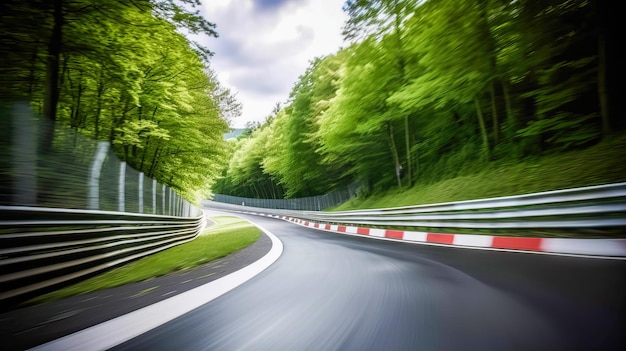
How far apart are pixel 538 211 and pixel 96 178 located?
8.19m

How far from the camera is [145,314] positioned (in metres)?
2.06

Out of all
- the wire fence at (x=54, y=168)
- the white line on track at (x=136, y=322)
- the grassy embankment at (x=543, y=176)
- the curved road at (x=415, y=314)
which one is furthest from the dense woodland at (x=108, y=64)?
the grassy embankment at (x=543, y=176)

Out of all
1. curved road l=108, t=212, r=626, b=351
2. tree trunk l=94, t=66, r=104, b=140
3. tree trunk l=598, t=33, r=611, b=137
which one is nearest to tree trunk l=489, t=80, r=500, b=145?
tree trunk l=598, t=33, r=611, b=137

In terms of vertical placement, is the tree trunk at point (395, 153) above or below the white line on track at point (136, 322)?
above

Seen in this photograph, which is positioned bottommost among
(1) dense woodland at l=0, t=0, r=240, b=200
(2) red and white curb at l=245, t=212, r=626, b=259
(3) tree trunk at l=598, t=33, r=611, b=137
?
(2) red and white curb at l=245, t=212, r=626, b=259

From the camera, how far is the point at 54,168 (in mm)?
4652

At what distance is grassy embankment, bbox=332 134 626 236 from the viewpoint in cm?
707

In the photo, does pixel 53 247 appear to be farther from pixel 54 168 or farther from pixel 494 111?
pixel 494 111

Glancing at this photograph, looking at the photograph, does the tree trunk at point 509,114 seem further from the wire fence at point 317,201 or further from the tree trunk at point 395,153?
the wire fence at point 317,201

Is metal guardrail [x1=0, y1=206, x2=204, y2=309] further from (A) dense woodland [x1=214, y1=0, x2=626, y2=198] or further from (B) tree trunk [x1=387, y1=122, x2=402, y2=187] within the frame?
(B) tree trunk [x1=387, y1=122, x2=402, y2=187]

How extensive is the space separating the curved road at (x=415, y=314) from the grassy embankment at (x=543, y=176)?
353cm

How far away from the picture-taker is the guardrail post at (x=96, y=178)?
5.43 m

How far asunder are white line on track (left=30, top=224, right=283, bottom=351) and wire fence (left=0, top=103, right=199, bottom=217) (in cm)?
272

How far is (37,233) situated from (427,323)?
379cm
